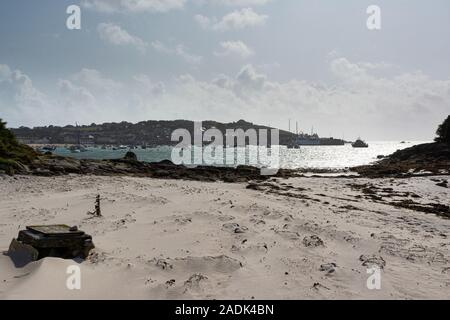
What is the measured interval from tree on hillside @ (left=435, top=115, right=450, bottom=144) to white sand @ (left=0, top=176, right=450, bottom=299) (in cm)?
6359

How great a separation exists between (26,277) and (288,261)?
22.1 feet

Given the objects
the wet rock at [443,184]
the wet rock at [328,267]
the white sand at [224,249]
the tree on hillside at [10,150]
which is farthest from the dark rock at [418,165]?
the wet rock at [328,267]

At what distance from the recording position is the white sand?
8.67 m

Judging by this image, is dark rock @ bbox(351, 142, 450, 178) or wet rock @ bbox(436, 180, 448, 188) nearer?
wet rock @ bbox(436, 180, 448, 188)

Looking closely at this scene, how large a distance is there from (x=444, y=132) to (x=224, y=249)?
259 ft

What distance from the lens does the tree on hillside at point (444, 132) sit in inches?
2928

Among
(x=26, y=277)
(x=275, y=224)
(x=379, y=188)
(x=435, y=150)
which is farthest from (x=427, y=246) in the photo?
(x=435, y=150)

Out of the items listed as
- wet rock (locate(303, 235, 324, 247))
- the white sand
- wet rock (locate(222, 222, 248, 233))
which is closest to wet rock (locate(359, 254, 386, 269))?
the white sand

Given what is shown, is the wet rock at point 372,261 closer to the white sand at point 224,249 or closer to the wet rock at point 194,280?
the white sand at point 224,249

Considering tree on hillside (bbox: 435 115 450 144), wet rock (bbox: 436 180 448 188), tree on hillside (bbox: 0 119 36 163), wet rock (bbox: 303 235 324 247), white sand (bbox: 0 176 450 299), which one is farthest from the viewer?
tree on hillside (bbox: 435 115 450 144)

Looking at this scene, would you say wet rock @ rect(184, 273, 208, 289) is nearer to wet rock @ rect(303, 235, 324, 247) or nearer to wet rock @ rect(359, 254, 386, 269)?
wet rock @ rect(303, 235, 324, 247)

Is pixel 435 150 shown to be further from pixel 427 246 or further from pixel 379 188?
pixel 427 246

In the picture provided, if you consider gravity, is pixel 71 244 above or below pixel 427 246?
above
